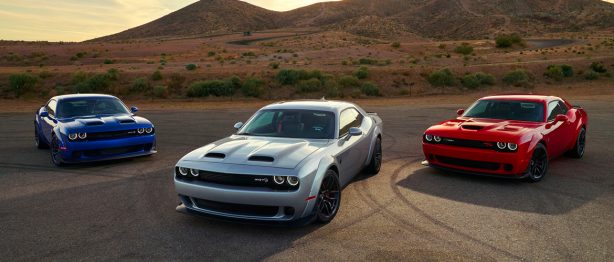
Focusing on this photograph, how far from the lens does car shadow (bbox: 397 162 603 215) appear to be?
636 cm

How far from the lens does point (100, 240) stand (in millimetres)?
5156

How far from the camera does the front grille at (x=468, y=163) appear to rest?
729cm

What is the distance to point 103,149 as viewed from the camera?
28.9ft

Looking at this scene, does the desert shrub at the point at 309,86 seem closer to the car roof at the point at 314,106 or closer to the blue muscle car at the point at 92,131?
the blue muscle car at the point at 92,131

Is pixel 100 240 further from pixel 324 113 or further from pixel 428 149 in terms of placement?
pixel 428 149

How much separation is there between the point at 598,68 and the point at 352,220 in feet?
128

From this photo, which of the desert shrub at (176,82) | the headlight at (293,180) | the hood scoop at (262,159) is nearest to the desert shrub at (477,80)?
the desert shrub at (176,82)

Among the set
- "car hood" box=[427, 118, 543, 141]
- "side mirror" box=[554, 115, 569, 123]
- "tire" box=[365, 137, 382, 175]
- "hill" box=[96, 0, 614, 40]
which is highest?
"hill" box=[96, 0, 614, 40]

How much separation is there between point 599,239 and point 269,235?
3.74 metres

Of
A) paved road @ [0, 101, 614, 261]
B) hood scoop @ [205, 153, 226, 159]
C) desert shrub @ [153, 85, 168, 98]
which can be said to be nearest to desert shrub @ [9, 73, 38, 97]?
desert shrub @ [153, 85, 168, 98]

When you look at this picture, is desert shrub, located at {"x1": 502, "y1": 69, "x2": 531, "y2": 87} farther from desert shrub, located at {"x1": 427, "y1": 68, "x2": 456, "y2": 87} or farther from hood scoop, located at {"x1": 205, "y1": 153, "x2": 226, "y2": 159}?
hood scoop, located at {"x1": 205, "y1": 153, "x2": 226, "y2": 159}

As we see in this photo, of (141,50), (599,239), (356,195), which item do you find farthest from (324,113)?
(141,50)

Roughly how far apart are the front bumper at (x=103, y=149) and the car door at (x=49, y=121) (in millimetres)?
1049

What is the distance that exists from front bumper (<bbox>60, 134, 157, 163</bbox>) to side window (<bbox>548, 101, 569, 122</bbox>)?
7951 millimetres
